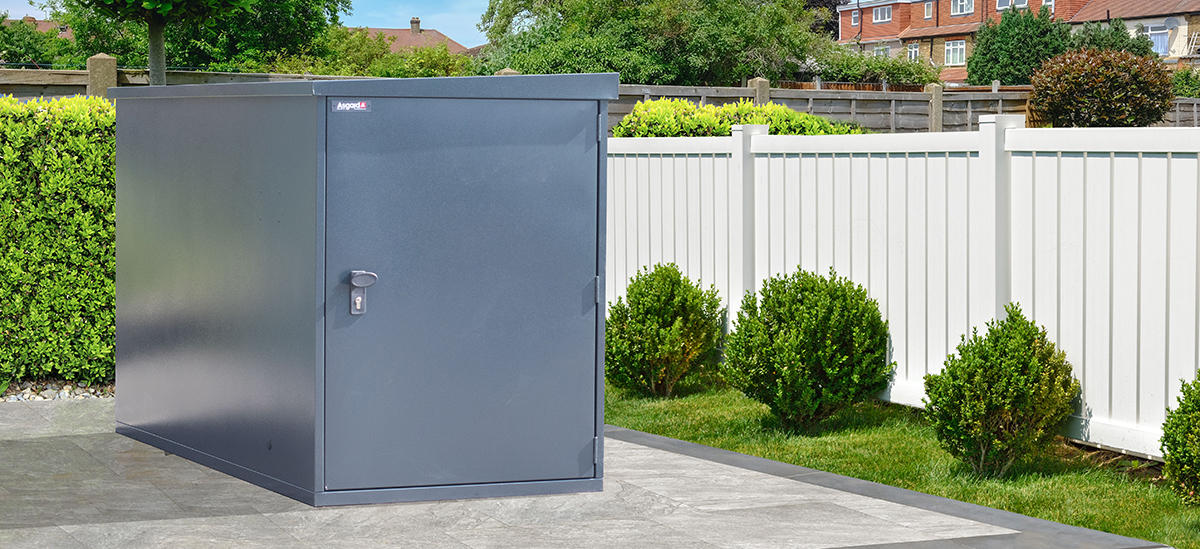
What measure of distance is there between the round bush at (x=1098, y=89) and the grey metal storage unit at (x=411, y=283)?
18.7 meters

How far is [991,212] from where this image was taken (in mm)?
6445

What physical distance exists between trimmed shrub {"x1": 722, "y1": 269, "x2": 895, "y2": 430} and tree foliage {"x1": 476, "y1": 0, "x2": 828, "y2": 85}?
95.0 ft

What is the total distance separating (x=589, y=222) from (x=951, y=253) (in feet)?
8.10

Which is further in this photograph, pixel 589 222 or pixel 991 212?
pixel 991 212

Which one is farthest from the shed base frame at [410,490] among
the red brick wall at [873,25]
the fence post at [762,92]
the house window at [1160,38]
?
the red brick wall at [873,25]

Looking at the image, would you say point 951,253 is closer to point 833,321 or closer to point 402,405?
point 833,321

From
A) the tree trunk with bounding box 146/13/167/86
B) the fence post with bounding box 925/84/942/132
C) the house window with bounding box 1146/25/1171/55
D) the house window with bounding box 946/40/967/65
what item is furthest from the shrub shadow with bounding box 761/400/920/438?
the house window with bounding box 946/40/967/65

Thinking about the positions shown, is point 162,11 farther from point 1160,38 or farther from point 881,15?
point 881,15

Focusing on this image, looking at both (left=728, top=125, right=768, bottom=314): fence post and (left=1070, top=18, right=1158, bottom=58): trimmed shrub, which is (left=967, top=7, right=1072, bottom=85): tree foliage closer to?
(left=1070, top=18, right=1158, bottom=58): trimmed shrub

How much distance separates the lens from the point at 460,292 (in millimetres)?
5160

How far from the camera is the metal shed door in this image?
498 centimetres

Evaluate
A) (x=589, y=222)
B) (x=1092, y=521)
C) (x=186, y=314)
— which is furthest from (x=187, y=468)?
(x=1092, y=521)

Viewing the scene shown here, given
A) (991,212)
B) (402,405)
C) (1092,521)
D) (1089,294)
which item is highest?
(991,212)

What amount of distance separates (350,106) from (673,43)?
3330cm
